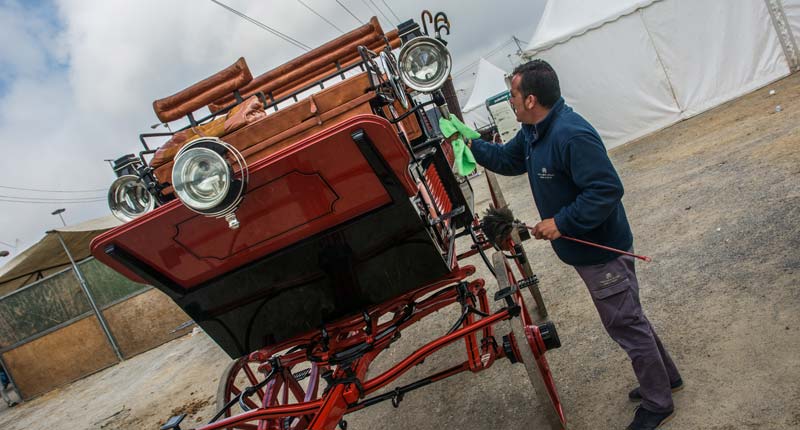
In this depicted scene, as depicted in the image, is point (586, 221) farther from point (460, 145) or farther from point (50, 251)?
point (50, 251)

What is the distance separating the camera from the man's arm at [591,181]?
220cm

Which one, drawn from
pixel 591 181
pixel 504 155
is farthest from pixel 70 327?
pixel 591 181

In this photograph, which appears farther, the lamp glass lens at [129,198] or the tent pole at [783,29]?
the tent pole at [783,29]

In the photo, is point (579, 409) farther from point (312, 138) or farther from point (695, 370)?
point (312, 138)

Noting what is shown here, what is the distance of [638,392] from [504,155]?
1469mm

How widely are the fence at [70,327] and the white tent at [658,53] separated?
1028 centimetres

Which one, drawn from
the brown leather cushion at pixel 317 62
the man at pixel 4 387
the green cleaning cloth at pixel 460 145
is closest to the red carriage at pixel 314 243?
the green cleaning cloth at pixel 460 145

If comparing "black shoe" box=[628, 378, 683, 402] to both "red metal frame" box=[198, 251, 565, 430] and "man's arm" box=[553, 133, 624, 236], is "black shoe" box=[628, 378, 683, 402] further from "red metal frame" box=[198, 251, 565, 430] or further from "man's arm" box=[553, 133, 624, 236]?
"man's arm" box=[553, 133, 624, 236]

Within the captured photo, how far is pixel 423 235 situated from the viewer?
268 cm

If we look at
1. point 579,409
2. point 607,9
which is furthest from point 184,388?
point 607,9

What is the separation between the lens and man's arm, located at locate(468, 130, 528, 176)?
9.64 ft

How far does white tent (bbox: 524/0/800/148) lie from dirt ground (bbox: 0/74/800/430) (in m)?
3.37

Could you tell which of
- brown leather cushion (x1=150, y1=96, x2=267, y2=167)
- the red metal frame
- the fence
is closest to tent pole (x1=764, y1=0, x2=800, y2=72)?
the red metal frame

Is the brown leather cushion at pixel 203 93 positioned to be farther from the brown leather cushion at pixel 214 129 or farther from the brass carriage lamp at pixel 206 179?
the brass carriage lamp at pixel 206 179
